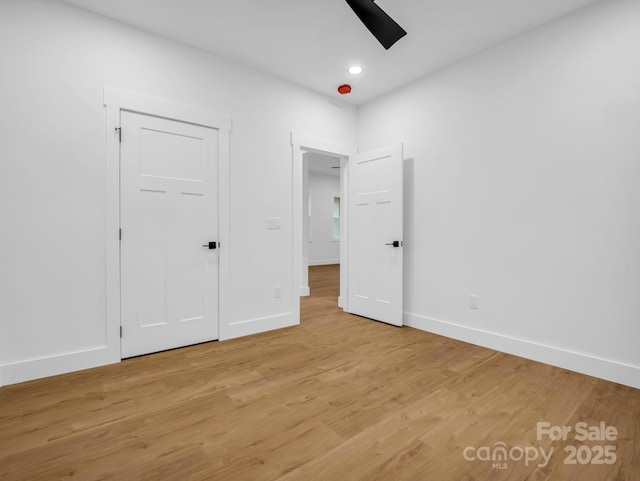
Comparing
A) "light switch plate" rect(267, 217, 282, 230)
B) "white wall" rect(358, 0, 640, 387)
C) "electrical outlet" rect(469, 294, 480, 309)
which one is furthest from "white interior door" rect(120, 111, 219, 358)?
"electrical outlet" rect(469, 294, 480, 309)

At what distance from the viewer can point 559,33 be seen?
2566mm

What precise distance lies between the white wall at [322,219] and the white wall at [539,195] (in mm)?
6364

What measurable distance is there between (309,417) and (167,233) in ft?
6.44

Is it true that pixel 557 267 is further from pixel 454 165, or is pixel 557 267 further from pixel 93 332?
pixel 93 332

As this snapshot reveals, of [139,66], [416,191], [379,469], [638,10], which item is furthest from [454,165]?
[139,66]

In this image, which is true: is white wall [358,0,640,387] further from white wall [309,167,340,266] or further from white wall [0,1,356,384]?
white wall [309,167,340,266]

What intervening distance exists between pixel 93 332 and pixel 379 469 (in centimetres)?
234

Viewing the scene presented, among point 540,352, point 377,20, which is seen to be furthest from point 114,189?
point 540,352

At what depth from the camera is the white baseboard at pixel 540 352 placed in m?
2.28

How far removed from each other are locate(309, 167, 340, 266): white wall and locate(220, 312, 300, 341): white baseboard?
6226mm

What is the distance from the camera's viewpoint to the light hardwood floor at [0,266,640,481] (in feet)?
4.78

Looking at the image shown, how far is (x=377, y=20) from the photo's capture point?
6.84ft

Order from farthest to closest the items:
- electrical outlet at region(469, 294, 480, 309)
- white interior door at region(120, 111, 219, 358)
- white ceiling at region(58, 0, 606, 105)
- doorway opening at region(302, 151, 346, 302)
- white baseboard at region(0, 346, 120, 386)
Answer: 1. doorway opening at region(302, 151, 346, 302)
2. electrical outlet at region(469, 294, 480, 309)
3. white interior door at region(120, 111, 219, 358)
4. white ceiling at region(58, 0, 606, 105)
5. white baseboard at region(0, 346, 120, 386)

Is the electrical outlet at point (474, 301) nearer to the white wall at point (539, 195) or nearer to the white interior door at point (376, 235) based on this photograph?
the white wall at point (539, 195)
